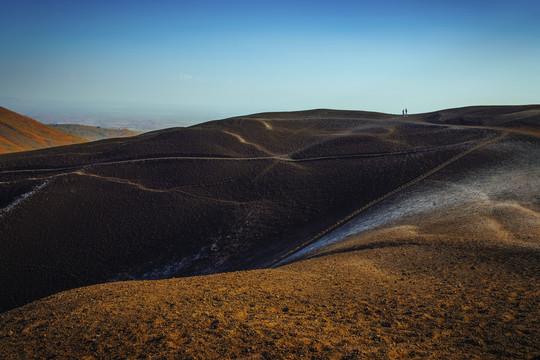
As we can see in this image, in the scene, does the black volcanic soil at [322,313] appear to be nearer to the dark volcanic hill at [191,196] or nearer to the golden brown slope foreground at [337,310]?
the golden brown slope foreground at [337,310]

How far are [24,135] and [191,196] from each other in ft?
241

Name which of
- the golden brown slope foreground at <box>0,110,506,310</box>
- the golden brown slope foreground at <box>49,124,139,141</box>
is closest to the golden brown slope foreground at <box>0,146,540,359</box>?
the golden brown slope foreground at <box>0,110,506,310</box>

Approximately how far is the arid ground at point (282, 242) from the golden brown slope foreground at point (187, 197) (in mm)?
168

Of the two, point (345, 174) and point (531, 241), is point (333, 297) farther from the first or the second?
point (345, 174)

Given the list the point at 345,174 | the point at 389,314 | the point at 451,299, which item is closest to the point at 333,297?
the point at 389,314

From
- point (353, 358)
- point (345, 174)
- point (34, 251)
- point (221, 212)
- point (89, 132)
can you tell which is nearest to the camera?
point (353, 358)

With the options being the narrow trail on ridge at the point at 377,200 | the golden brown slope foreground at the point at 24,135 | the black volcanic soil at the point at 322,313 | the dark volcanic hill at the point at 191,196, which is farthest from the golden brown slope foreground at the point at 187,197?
the golden brown slope foreground at the point at 24,135

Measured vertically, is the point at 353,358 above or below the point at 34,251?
above

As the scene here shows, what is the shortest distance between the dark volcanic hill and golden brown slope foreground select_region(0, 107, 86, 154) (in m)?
42.7

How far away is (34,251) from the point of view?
22844 mm

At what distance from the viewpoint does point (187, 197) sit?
2828 centimetres

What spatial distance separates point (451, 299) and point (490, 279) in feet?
6.19

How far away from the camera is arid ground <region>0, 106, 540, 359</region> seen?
640 centimetres

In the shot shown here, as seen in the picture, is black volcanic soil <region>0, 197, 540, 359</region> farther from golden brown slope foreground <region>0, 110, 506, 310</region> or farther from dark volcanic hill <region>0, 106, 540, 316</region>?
golden brown slope foreground <region>0, 110, 506, 310</region>
